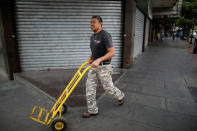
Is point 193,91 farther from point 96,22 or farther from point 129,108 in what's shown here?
point 96,22

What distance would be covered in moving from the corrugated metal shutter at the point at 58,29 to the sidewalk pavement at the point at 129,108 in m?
1.58

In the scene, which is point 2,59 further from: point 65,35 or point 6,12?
point 65,35

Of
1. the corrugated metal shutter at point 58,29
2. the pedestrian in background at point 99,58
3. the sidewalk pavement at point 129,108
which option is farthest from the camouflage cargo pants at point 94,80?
the corrugated metal shutter at point 58,29

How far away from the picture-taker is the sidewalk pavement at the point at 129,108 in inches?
118

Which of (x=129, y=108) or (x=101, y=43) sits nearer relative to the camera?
(x=101, y=43)

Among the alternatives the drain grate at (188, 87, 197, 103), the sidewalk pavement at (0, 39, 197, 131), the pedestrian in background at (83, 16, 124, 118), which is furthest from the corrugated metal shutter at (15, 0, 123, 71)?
the pedestrian in background at (83, 16, 124, 118)

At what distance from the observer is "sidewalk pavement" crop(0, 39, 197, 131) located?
9.84 ft

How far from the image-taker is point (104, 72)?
312 cm

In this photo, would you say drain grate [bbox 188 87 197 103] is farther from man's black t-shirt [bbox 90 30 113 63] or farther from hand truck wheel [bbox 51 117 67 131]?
hand truck wheel [bbox 51 117 67 131]

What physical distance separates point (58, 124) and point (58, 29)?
4.63m

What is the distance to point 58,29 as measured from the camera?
6574 mm

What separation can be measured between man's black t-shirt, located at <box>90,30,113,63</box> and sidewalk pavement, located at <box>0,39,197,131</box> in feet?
4.00

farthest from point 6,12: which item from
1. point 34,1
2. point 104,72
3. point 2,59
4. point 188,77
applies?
point 188,77

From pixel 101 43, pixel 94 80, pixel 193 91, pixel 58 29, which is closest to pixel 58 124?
pixel 94 80
